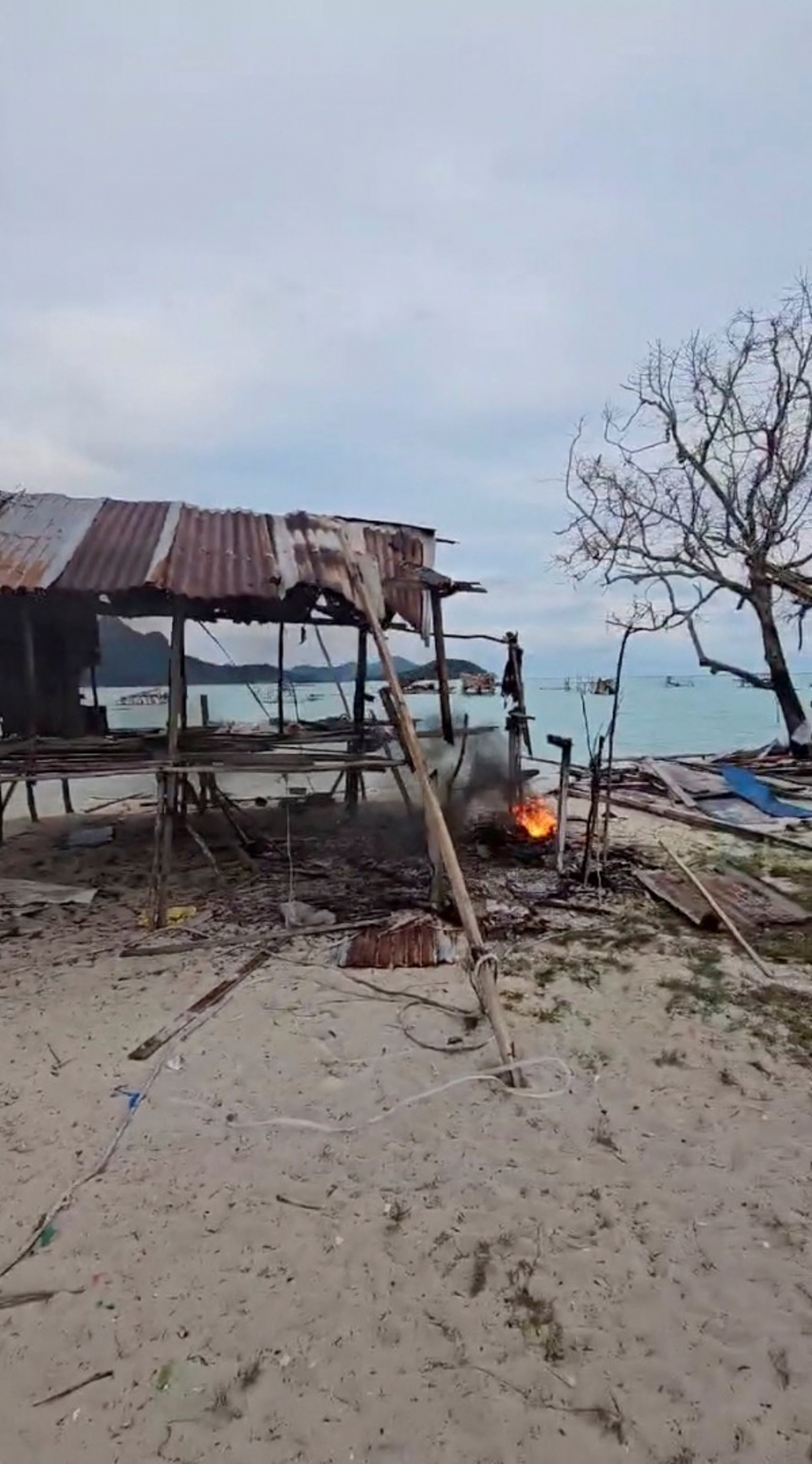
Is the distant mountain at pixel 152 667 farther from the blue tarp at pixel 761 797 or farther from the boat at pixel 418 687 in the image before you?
the blue tarp at pixel 761 797

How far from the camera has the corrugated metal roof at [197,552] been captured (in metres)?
7.08

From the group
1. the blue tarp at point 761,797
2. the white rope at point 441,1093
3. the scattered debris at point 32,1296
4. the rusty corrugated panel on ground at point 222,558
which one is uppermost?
the rusty corrugated panel on ground at point 222,558

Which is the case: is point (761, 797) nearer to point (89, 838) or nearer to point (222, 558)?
point (222, 558)

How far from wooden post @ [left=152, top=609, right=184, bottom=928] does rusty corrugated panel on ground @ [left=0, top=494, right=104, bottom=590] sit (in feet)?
4.02

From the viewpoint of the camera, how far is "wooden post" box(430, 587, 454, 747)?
28.9 ft

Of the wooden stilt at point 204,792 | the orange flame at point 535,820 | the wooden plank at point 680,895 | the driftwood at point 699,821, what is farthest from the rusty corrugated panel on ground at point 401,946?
the driftwood at point 699,821

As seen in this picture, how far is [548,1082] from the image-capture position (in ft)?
15.0

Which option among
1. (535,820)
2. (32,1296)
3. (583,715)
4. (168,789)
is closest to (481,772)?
(535,820)

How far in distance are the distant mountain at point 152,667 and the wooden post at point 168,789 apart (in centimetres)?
245

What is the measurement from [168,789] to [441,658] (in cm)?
345

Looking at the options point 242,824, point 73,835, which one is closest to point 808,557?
point 242,824

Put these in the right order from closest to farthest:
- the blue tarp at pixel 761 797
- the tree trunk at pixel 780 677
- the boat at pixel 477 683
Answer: the blue tarp at pixel 761 797
the boat at pixel 477 683
the tree trunk at pixel 780 677

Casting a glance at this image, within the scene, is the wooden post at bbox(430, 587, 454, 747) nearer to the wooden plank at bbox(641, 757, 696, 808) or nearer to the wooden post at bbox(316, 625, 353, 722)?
the wooden post at bbox(316, 625, 353, 722)

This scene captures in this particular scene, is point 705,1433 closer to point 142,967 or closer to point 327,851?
point 142,967
